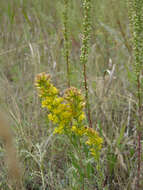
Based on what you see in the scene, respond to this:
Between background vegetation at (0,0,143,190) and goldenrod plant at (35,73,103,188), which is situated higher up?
goldenrod plant at (35,73,103,188)

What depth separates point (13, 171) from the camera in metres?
0.72

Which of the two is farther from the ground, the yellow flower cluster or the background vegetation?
the yellow flower cluster

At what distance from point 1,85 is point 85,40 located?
1.07 m

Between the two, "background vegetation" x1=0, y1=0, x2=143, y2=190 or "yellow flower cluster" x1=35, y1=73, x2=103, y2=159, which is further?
"background vegetation" x1=0, y1=0, x2=143, y2=190

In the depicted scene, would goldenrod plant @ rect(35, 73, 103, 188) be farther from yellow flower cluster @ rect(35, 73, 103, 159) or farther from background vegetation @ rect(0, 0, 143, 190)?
background vegetation @ rect(0, 0, 143, 190)

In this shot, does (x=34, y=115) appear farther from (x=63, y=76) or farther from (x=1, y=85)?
(x=63, y=76)

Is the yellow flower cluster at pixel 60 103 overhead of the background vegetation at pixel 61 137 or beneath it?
overhead

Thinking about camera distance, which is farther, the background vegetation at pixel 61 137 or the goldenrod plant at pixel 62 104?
the background vegetation at pixel 61 137

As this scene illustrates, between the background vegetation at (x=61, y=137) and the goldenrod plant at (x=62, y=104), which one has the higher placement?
the goldenrod plant at (x=62, y=104)

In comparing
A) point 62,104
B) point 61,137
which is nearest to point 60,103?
point 62,104

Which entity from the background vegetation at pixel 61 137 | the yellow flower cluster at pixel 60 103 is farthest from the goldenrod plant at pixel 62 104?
the background vegetation at pixel 61 137

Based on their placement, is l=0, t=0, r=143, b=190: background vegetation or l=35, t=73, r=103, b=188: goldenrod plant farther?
l=0, t=0, r=143, b=190: background vegetation

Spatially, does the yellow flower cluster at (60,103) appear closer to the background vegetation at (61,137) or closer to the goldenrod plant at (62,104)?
the goldenrod plant at (62,104)

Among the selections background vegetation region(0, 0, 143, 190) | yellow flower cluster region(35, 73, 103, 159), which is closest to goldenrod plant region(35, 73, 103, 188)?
yellow flower cluster region(35, 73, 103, 159)
